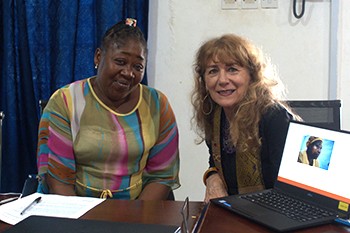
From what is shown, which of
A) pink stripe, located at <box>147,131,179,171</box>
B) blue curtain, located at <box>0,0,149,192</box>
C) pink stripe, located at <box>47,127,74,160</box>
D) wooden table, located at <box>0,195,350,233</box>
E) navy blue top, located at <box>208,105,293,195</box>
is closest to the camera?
wooden table, located at <box>0,195,350,233</box>

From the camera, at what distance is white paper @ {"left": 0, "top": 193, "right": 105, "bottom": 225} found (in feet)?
3.49

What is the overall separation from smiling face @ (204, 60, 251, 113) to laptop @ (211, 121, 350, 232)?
33 centimetres

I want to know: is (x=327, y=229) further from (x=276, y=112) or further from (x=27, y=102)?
(x=27, y=102)

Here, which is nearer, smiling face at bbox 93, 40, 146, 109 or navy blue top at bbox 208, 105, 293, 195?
navy blue top at bbox 208, 105, 293, 195

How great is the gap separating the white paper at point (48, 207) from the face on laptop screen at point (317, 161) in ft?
1.70

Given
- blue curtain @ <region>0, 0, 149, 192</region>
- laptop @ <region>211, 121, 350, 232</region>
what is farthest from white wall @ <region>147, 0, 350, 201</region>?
laptop @ <region>211, 121, 350, 232</region>

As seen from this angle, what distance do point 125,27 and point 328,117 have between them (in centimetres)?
89

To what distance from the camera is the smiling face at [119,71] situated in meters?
1.60

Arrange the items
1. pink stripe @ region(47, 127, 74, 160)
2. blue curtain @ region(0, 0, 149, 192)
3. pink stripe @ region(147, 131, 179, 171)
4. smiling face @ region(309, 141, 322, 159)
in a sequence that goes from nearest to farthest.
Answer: smiling face @ region(309, 141, 322, 159), pink stripe @ region(47, 127, 74, 160), pink stripe @ region(147, 131, 179, 171), blue curtain @ region(0, 0, 149, 192)

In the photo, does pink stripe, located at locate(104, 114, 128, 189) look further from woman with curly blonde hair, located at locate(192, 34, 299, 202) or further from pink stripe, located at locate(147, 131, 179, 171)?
woman with curly blonde hair, located at locate(192, 34, 299, 202)

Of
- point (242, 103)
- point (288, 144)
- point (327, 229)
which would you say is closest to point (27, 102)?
point (242, 103)

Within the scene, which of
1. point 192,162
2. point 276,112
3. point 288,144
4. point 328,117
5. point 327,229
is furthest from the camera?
point 192,162

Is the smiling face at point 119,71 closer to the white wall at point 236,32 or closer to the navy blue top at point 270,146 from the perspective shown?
the navy blue top at point 270,146

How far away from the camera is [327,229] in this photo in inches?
38.4
